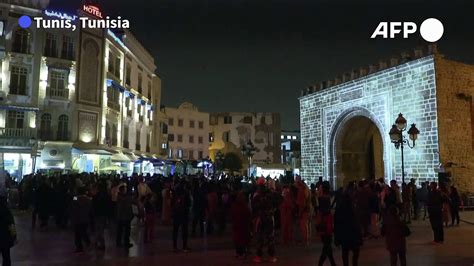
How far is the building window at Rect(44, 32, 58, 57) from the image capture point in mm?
27706

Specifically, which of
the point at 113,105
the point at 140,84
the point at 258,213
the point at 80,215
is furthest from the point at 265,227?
the point at 140,84

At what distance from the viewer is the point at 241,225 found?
9000mm

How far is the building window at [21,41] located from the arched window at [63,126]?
15.6 ft

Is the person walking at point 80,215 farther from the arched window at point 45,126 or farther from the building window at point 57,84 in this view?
the building window at point 57,84

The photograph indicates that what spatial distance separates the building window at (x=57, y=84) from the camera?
27673 millimetres

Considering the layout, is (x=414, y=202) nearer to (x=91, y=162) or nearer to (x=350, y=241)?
(x=350, y=241)

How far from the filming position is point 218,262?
855cm

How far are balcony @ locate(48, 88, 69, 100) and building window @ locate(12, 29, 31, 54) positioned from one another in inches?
113

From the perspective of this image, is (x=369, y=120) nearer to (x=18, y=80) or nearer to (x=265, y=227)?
(x=265, y=227)

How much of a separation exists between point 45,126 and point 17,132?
1.79 meters

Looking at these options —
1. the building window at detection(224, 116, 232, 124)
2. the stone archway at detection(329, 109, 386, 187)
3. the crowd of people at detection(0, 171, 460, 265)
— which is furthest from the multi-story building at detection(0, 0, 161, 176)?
the building window at detection(224, 116, 232, 124)

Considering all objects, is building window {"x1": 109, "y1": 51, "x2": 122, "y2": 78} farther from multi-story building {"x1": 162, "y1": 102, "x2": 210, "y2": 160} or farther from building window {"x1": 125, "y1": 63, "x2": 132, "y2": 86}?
multi-story building {"x1": 162, "y1": 102, "x2": 210, "y2": 160}

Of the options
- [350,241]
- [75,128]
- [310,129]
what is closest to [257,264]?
[350,241]

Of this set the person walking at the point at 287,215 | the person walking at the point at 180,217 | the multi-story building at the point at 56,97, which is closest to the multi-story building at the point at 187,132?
the multi-story building at the point at 56,97
